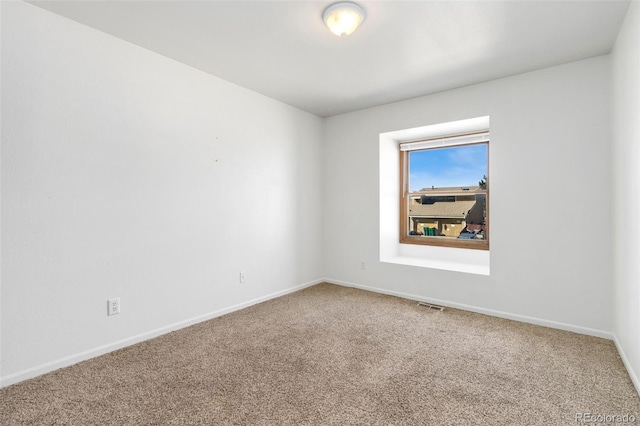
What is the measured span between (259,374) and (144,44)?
2.77 meters

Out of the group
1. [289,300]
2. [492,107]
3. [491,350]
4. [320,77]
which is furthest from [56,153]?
[492,107]

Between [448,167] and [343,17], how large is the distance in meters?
2.81

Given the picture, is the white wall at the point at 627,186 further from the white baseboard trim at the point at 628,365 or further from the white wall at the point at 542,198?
the white wall at the point at 542,198

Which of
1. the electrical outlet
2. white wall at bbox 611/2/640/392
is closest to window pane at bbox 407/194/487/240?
white wall at bbox 611/2/640/392

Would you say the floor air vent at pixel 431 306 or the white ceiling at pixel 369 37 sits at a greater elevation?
the white ceiling at pixel 369 37

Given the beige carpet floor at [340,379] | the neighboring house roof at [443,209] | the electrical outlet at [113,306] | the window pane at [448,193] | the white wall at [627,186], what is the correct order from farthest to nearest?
the neighboring house roof at [443,209]
the window pane at [448,193]
the electrical outlet at [113,306]
the white wall at [627,186]
the beige carpet floor at [340,379]

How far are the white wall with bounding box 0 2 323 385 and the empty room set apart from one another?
0.02 metres

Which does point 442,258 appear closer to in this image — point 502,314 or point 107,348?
point 502,314

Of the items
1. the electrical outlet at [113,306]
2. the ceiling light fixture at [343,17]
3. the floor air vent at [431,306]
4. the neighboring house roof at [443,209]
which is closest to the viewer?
the ceiling light fixture at [343,17]

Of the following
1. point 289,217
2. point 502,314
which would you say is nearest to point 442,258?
point 502,314

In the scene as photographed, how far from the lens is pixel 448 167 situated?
169 inches

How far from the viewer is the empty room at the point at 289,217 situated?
197 cm

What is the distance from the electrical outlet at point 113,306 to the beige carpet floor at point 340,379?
1.02 ft

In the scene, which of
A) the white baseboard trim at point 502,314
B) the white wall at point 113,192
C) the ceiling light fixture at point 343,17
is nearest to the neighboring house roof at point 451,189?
the white baseboard trim at point 502,314
